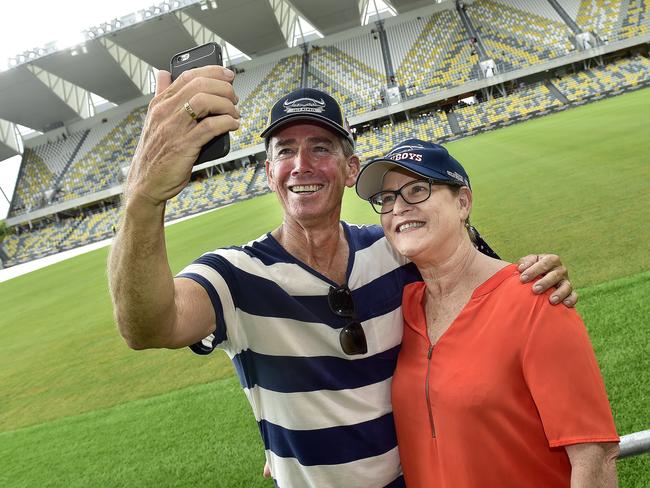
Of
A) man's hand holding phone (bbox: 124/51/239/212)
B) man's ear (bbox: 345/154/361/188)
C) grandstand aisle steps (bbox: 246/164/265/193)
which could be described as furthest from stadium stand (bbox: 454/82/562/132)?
man's hand holding phone (bbox: 124/51/239/212)

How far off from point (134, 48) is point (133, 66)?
5.15m

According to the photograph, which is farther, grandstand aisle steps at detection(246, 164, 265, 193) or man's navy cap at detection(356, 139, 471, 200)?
grandstand aisle steps at detection(246, 164, 265, 193)

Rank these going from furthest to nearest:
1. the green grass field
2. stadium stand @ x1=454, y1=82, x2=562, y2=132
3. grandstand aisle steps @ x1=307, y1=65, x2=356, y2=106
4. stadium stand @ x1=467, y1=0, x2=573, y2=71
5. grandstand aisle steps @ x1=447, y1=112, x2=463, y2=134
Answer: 1. grandstand aisle steps @ x1=307, y1=65, x2=356, y2=106
2. stadium stand @ x1=467, y1=0, x2=573, y2=71
3. grandstand aisle steps @ x1=447, y1=112, x2=463, y2=134
4. stadium stand @ x1=454, y1=82, x2=562, y2=132
5. the green grass field

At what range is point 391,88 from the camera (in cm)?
4406

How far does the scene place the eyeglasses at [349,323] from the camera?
2.05 m

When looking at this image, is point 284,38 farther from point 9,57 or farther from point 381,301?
point 381,301

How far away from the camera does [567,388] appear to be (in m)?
1.53

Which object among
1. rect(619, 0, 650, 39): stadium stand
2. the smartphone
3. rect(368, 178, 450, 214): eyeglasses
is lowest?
rect(368, 178, 450, 214): eyeglasses

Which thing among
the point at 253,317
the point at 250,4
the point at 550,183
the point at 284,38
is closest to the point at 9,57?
the point at 250,4

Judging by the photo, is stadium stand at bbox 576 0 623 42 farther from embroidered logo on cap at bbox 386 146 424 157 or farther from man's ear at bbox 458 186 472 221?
embroidered logo on cap at bbox 386 146 424 157

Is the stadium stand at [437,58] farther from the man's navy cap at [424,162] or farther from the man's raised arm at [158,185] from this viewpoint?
the man's raised arm at [158,185]

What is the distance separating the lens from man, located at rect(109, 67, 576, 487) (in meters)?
1.43

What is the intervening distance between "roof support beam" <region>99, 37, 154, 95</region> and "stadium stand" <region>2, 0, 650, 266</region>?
2502 millimetres

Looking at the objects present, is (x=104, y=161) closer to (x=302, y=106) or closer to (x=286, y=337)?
(x=302, y=106)
